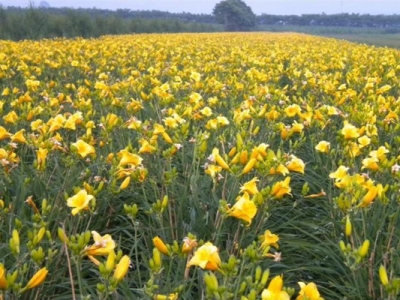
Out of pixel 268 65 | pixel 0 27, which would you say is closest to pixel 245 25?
pixel 0 27

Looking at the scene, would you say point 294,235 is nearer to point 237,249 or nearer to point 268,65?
point 237,249

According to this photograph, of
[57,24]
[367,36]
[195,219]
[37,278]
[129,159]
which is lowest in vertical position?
[367,36]

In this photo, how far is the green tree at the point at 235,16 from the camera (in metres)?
61.2

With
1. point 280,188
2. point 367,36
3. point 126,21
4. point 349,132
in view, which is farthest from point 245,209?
point 367,36

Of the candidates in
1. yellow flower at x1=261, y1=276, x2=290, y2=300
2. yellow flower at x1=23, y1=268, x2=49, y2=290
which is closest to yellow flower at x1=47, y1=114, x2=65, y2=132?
yellow flower at x1=23, y1=268, x2=49, y2=290

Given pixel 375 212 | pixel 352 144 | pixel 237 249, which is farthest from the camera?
pixel 352 144

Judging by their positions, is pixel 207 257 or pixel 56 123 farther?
pixel 56 123

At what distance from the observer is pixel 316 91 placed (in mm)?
5449

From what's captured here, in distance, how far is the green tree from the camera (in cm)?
6119

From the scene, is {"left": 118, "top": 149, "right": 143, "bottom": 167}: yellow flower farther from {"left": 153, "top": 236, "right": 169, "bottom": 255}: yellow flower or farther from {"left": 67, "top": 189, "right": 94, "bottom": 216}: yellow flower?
{"left": 153, "top": 236, "right": 169, "bottom": 255}: yellow flower

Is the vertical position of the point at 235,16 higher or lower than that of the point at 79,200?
higher

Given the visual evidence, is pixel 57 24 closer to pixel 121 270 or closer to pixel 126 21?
pixel 126 21

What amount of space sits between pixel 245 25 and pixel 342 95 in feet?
192

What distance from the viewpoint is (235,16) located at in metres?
61.4
